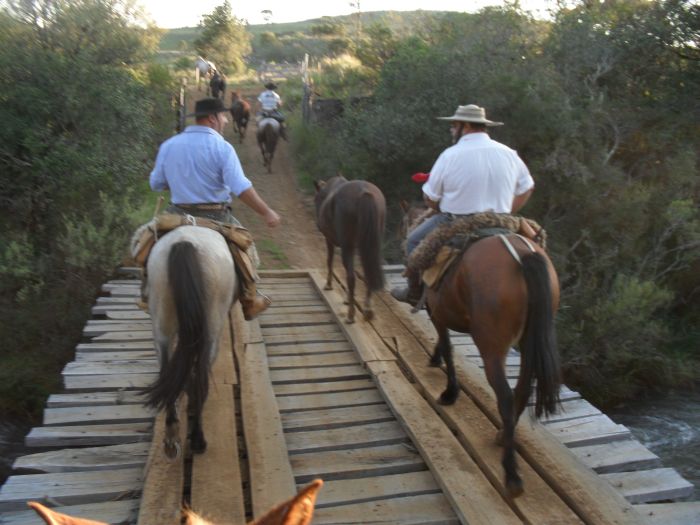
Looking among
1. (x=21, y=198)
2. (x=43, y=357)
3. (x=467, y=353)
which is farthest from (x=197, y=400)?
(x=21, y=198)

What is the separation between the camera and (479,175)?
177 inches

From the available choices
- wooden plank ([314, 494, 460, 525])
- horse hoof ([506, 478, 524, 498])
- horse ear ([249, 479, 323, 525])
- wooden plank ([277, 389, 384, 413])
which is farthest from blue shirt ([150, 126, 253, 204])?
horse ear ([249, 479, 323, 525])

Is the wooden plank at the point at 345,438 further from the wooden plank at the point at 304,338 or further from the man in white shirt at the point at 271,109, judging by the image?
the man in white shirt at the point at 271,109

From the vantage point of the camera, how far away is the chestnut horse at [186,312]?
150 inches

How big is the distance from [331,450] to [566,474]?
1.57m

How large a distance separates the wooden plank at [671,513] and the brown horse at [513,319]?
73 centimetres

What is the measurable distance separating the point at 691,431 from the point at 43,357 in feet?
27.4

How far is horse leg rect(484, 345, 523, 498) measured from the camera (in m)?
3.72

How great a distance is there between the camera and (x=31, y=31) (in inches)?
384

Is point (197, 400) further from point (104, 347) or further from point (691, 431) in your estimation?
point (691, 431)

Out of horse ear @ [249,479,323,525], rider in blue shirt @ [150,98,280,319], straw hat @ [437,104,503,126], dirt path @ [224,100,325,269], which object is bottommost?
dirt path @ [224,100,325,269]

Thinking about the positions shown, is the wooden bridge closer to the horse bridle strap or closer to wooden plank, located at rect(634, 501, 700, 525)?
wooden plank, located at rect(634, 501, 700, 525)

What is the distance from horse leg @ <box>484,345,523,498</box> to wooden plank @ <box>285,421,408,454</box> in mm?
896

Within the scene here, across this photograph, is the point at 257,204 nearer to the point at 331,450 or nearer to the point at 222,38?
the point at 331,450
